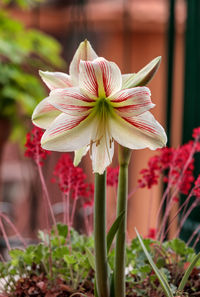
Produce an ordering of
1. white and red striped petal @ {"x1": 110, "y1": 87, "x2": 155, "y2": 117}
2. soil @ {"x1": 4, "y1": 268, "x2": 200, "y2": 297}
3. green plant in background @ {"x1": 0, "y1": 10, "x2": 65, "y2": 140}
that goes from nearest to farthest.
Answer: white and red striped petal @ {"x1": 110, "y1": 87, "x2": 155, "y2": 117}, soil @ {"x1": 4, "y1": 268, "x2": 200, "y2": 297}, green plant in background @ {"x1": 0, "y1": 10, "x2": 65, "y2": 140}

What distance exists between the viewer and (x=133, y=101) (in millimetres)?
497

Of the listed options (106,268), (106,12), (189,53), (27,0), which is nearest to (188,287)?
(106,268)

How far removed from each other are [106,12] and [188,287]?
275cm

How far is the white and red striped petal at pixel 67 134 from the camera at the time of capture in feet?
1.68

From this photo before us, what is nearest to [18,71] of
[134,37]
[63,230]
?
[63,230]

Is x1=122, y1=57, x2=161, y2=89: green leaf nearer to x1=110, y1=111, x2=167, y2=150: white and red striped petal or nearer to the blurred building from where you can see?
x1=110, y1=111, x2=167, y2=150: white and red striped petal

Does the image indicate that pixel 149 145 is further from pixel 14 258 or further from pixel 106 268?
pixel 14 258

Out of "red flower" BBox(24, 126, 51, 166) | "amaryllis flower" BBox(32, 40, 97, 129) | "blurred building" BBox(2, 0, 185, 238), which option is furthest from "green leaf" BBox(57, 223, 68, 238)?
"blurred building" BBox(2, 0, 185, 238)

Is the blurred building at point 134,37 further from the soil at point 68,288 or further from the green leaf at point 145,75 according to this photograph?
the green leaf at point 145,75

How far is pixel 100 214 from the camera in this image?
1.73ft

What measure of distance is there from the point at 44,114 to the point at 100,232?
139 millimetres

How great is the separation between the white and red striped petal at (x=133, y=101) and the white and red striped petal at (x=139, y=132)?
1cm

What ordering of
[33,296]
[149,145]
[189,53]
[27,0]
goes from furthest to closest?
[27,0] → [189,53] → [33,296] → [149,145]

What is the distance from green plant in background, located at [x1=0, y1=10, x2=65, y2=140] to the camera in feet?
6.78
